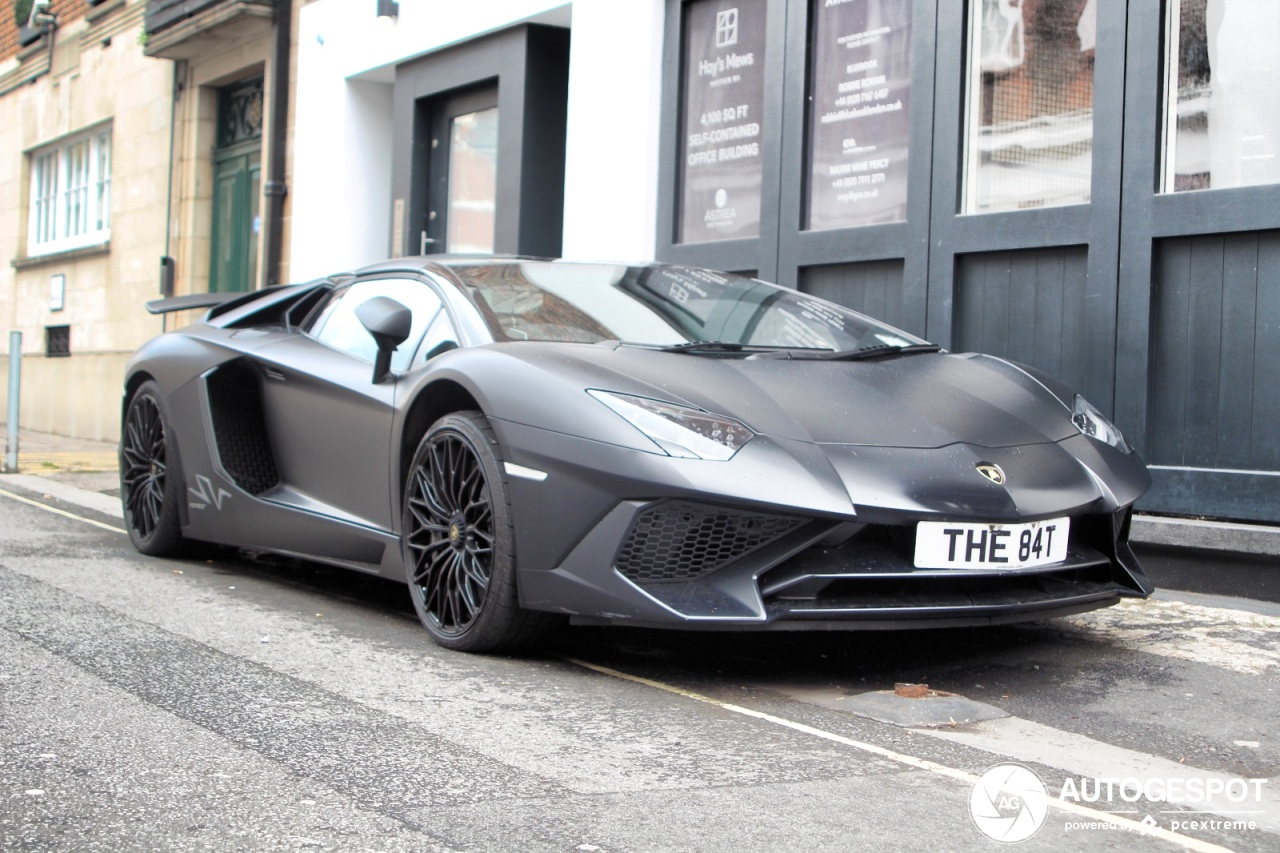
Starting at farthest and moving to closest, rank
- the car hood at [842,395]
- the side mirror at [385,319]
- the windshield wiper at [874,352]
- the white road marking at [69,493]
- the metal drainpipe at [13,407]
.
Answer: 1. the metal drainpipe at [13,407]
2. the white road marking at [69,493]
3. the side mirror at [385,319]
4. the windshield wiper at [874,352]
5. the car hood at [842,395]

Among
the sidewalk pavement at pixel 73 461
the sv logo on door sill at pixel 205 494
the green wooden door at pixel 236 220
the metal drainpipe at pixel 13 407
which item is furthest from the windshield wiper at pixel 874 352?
the green wooden door at pixel 236 220

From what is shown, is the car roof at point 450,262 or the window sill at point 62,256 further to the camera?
the window sill at point 62,256

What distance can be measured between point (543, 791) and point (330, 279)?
3233 mm

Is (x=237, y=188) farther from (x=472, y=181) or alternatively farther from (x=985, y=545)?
(x=985, y=545)

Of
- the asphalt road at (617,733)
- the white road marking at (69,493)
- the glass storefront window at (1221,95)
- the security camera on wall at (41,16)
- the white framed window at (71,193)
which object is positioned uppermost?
the security camera on wall at (41,16)

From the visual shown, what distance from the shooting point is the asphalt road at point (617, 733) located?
252 cm

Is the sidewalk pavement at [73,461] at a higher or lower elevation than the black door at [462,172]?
lower

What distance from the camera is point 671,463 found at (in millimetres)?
3463

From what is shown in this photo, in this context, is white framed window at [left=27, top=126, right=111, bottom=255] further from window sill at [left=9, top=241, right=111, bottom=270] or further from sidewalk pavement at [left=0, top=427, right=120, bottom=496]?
sidewalk pavement at [left=0, top=427, right=120, bottom=496]

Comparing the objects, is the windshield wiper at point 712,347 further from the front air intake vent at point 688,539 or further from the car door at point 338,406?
the car door at point 338,406

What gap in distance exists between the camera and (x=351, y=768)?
2.82 metres

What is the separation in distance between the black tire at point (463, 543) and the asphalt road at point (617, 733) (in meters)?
0.10

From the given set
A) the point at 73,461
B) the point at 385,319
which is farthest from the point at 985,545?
the point at 73,461

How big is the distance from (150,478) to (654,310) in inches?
100
